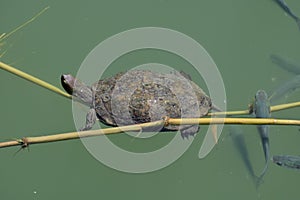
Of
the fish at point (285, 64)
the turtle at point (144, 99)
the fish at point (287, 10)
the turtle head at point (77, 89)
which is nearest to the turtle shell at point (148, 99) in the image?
the turtle at point (144, 99)

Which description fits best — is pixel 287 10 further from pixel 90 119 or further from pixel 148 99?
pixel 90 119

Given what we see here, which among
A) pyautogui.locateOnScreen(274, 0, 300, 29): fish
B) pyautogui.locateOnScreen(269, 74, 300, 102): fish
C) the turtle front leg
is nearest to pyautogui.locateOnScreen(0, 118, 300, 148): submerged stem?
the turtle front leg

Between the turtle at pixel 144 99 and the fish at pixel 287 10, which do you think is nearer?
the turtle at pixel 144 99

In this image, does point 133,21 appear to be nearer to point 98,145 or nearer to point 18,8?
point 18,8

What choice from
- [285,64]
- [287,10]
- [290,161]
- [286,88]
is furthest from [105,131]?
[287,10]

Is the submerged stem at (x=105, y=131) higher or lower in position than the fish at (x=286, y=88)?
lower

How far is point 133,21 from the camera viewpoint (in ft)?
11.5

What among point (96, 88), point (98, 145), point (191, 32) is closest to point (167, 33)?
point (191, 32)

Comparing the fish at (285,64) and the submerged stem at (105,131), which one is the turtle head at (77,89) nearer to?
the submerged stem at (105,131)

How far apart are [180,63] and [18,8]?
4.39 ft

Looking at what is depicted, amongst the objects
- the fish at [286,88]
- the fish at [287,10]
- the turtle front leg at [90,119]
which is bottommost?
the fish at [286,88]

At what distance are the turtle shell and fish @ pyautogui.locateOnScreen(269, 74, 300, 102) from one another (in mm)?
462

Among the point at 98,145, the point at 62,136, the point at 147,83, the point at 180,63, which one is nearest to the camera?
the point at 62,136

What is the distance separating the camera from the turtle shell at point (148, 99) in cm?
261
